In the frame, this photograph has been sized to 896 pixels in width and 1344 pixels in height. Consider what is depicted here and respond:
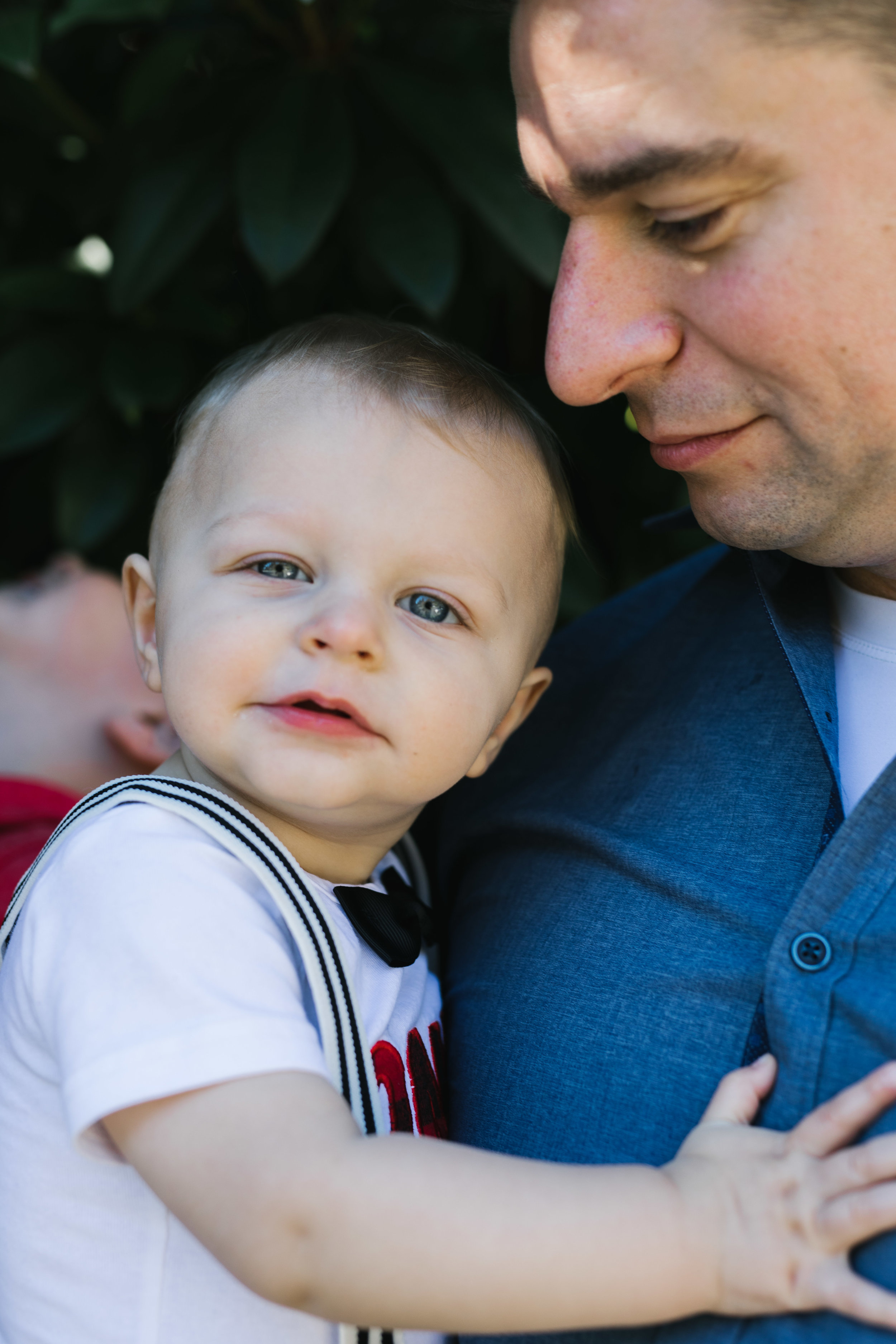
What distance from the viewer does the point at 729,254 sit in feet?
4.01

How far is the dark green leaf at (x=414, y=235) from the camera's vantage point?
196cm

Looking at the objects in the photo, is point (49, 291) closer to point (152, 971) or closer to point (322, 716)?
point (322, 716)

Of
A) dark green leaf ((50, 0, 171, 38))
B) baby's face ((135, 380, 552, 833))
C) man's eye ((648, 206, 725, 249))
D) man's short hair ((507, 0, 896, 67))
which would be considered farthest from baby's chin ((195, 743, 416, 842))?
dark green leaf ((50, 0, 171, 38))

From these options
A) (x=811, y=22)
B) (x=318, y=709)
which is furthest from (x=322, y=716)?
(x=811, y=22)

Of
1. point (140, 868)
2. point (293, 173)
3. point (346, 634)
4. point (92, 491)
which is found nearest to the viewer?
point (140, 868)

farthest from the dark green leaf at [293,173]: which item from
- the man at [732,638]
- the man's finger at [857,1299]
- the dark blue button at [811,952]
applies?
the man's finger at [857,1299]

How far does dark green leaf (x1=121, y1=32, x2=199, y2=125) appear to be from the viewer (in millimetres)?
2080

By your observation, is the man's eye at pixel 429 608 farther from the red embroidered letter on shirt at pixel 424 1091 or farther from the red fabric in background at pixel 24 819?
the red fabric in background at pixel 24 819

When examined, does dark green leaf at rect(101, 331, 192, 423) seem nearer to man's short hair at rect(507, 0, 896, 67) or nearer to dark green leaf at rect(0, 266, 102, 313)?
dark green leaf at rect(0, 266, 102, 313)

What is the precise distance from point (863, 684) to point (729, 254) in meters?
0.53

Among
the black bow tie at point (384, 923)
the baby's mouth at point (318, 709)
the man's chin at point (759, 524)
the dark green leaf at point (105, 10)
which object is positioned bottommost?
the black bow tie at point (384, 923)

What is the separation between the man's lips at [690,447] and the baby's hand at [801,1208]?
70 centimetres

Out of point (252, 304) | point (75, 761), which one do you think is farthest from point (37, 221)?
point (75, 761)

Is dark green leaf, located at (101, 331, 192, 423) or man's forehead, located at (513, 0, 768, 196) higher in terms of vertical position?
man's forehead, located at (513, 0, 768, 196)
